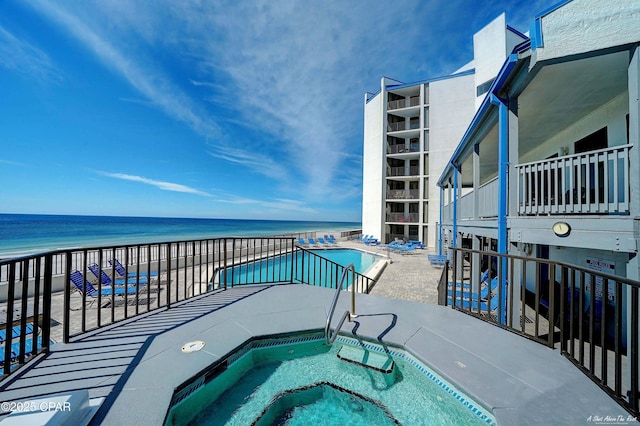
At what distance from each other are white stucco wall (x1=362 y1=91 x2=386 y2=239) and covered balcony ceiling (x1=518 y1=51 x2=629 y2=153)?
16255 mm

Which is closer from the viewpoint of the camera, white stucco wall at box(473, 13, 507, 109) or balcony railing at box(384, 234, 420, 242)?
white stucco wall at box(473, 13, 507, 109)

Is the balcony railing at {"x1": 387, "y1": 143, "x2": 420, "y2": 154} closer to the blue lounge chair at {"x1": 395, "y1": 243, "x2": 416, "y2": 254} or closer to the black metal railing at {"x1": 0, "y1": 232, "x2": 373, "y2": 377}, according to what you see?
the blue lounge chair at {"x1": 395, "y1": 243, "x2": 416, "y2": 254}

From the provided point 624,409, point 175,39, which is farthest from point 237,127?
point 624,409

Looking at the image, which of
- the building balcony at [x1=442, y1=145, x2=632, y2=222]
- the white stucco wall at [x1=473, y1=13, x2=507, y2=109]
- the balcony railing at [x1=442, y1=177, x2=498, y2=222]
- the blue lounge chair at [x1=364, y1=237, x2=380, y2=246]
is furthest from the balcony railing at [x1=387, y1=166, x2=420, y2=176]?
the building balcony at [x1=442, y1=145, x2=632, y2=222]

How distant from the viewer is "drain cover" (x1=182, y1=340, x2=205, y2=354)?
8.27ft

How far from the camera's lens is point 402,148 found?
22.1 meters

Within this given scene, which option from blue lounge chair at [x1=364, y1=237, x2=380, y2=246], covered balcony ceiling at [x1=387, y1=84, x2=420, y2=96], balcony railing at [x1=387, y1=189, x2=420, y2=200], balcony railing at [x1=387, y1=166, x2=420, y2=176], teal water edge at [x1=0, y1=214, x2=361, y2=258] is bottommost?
teal water edge at [x1=0, y1=214, x2=361, y2=258]

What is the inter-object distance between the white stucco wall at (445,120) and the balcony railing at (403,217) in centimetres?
128

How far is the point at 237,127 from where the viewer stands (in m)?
27.2

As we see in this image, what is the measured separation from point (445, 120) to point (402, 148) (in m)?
3.97

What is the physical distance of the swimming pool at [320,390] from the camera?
2080 mm

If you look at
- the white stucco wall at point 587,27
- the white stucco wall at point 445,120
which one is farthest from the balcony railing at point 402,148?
the white stucco wall at point 587,27

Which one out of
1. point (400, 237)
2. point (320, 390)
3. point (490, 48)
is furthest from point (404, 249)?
point (320, 390)

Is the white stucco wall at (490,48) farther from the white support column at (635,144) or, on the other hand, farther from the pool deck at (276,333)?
the pool deck at (276,333)
